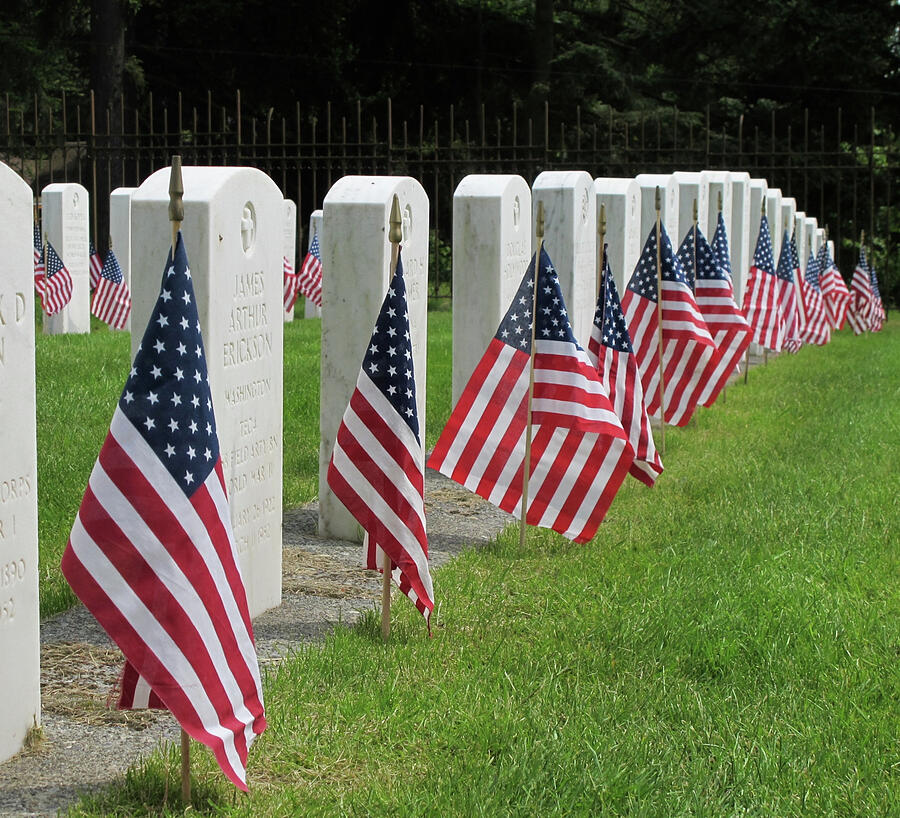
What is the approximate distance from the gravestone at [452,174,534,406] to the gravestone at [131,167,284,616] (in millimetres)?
3041

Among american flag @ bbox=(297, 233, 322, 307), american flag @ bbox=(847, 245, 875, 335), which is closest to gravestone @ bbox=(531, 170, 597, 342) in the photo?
american flag @ bbox=(297, 233, 322, 307)

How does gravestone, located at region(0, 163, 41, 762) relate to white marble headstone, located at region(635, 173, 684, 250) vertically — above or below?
below

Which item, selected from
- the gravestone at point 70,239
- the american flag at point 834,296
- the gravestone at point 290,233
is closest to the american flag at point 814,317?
the american flag at point 834,296

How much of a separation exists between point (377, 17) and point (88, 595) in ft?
108

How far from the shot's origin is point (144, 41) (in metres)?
33.9

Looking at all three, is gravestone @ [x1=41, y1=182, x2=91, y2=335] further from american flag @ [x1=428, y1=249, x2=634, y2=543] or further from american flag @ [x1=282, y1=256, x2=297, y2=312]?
american flag @ [x1=428, y1=249, x2=634, y2=543]

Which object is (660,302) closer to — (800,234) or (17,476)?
(17,476)

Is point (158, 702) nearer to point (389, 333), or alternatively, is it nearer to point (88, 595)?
point (88, 595)

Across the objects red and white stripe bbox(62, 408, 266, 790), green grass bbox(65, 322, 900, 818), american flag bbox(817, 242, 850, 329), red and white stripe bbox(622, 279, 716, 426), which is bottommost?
green grass bbox(65, 322, 900, 818)

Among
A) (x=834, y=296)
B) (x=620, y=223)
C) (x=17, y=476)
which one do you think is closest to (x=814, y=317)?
(x=834, y=296)

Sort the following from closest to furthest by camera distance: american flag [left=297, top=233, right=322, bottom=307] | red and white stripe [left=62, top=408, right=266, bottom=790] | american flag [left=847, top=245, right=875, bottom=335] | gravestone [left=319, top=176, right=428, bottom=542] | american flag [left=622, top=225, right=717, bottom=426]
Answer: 1. red and white stripe [left=62, top=408, right=266, bottom=790]
2. gravestone [left=319, top=176, right=428, bottom=542]
3. american flag [left=622, top=225, right=717, bottom=426]
4. american flag [left=297, top=233, right=322, bottom=307]
5. american flag [left=847, top=245, right=875, bottom=335]

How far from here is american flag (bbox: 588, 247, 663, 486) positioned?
26.0 ft

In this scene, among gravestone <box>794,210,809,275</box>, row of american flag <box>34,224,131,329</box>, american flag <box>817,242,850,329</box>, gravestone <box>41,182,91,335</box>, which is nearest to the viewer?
row of american flag <box>34,224,131,329</box>

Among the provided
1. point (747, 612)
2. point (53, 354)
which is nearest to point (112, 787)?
point (747, 612)
